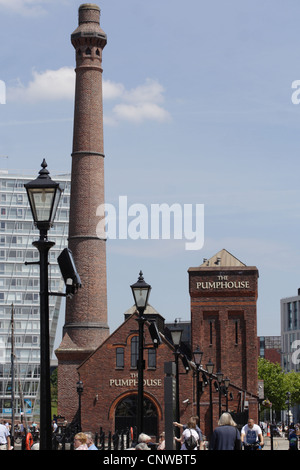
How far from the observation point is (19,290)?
456 feet

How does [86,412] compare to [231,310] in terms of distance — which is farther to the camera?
[231,310]

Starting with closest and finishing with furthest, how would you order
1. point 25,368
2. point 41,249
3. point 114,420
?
point 41,249 < point 114,420 < point 25,368

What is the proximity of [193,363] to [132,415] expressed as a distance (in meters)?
7.58

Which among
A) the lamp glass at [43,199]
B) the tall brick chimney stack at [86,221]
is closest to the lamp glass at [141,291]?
the lamp glass at [43,199]

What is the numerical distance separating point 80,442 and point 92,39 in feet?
173

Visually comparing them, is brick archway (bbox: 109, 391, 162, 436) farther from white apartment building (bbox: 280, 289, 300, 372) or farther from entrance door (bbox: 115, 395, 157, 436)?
white apartment building (bbox: 280, 289, 300, 372)

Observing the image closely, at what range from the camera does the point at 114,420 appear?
6216 cm

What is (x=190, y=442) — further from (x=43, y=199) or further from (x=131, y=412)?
(x=131, y=412)

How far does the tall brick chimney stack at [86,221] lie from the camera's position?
6347 cm

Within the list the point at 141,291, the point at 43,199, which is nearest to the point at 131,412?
the point at 141,291

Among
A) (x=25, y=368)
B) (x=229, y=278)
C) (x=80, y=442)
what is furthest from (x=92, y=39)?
(x=25, y=368)

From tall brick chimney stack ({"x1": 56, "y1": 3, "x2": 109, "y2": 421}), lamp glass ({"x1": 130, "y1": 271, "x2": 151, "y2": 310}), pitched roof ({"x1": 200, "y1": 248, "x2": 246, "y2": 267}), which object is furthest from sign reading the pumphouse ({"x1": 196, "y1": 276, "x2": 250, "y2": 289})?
lamp glass ({"x1": 130, "y1": 271, "x2": 151, "y2": 310})

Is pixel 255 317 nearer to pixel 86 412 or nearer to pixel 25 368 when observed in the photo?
pixel 86 412

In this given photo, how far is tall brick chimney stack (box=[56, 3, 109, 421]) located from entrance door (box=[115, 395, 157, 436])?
152 inches
